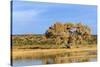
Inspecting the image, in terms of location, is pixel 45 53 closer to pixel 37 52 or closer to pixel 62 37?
pixel 37 52

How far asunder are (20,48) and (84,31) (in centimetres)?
99

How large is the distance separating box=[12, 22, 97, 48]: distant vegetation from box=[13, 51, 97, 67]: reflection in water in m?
0.14

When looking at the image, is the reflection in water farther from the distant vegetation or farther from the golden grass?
the distant vegetation

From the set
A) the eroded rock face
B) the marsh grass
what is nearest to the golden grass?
the marsh grass

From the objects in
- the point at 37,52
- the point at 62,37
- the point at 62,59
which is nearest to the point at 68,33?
the point at 62,37

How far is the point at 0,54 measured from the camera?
123 inches

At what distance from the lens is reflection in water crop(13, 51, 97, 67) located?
3195 millimetres

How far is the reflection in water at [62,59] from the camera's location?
3.20m

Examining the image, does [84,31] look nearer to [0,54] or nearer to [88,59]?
[88,59]

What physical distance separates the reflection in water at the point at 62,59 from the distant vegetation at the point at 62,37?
0.14 m

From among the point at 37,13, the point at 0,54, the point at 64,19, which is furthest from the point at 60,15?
the point at 0,54

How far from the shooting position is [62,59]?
3.41 m

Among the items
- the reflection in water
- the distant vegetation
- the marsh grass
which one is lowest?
the reflection in water

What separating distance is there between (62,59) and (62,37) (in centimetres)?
31
